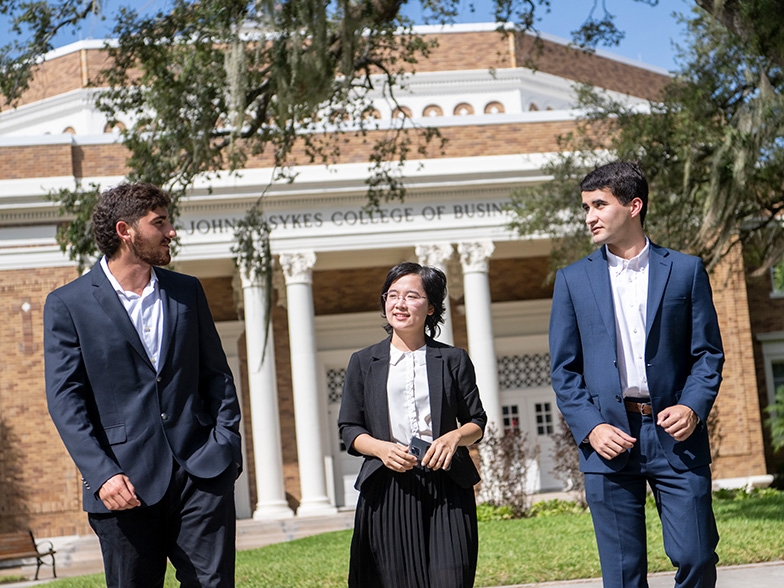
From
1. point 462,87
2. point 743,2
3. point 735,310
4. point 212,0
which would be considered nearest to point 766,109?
point 743,2

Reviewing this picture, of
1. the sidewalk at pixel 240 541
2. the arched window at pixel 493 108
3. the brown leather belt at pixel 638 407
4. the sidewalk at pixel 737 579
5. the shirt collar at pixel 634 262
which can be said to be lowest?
the sidewalk at pixel 240 541

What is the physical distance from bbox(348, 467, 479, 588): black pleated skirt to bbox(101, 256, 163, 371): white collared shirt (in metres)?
1.22

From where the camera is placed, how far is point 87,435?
12.3 ft

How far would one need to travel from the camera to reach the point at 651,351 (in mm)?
4250

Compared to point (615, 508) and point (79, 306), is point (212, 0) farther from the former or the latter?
point (615, 508)

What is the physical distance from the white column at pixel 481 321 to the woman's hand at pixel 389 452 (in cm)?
1705

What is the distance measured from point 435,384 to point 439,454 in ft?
1.18

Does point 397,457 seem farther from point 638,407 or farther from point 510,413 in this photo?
point 510,413

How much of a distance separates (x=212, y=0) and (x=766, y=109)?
225 inches

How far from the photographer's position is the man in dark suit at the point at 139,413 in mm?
3824

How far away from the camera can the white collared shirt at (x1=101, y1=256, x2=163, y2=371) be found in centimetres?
402

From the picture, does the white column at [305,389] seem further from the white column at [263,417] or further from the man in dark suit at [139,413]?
the man in dark suit at [139,413]

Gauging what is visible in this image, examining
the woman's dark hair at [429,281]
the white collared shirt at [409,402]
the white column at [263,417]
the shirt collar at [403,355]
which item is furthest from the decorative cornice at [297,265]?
the white collared shirt at [409,402]

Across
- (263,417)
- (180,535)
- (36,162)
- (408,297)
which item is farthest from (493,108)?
(180,535)
